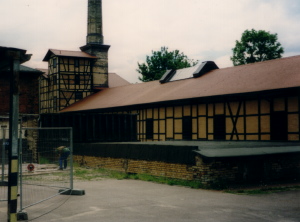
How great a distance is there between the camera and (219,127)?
20.8 meters

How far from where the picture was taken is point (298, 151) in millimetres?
14211

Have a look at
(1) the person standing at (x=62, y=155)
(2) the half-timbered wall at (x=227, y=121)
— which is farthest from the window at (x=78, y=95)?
(1) the person standing at (x=62, y=155)

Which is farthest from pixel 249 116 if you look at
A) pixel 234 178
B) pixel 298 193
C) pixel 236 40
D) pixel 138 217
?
pixel 236 40

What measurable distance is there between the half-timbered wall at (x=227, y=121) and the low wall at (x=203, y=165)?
12.8ft

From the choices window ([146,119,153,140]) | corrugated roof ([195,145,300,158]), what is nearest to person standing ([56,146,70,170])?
corrugated roof ([195,145,300,158])

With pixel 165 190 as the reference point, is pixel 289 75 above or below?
above

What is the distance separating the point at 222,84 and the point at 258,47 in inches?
1014

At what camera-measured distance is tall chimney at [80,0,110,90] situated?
41125 mm

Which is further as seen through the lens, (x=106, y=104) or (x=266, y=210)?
(x=106, y=104)

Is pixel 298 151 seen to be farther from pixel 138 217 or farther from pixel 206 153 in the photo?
pixel 138 217

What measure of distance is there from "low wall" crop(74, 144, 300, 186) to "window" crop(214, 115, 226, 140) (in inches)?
244

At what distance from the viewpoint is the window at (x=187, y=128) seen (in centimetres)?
2245

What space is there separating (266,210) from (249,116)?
11101mm

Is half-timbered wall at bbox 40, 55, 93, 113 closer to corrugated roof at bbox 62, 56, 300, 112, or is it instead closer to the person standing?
corrugated roof at bbox 62, 56, 300, 112
